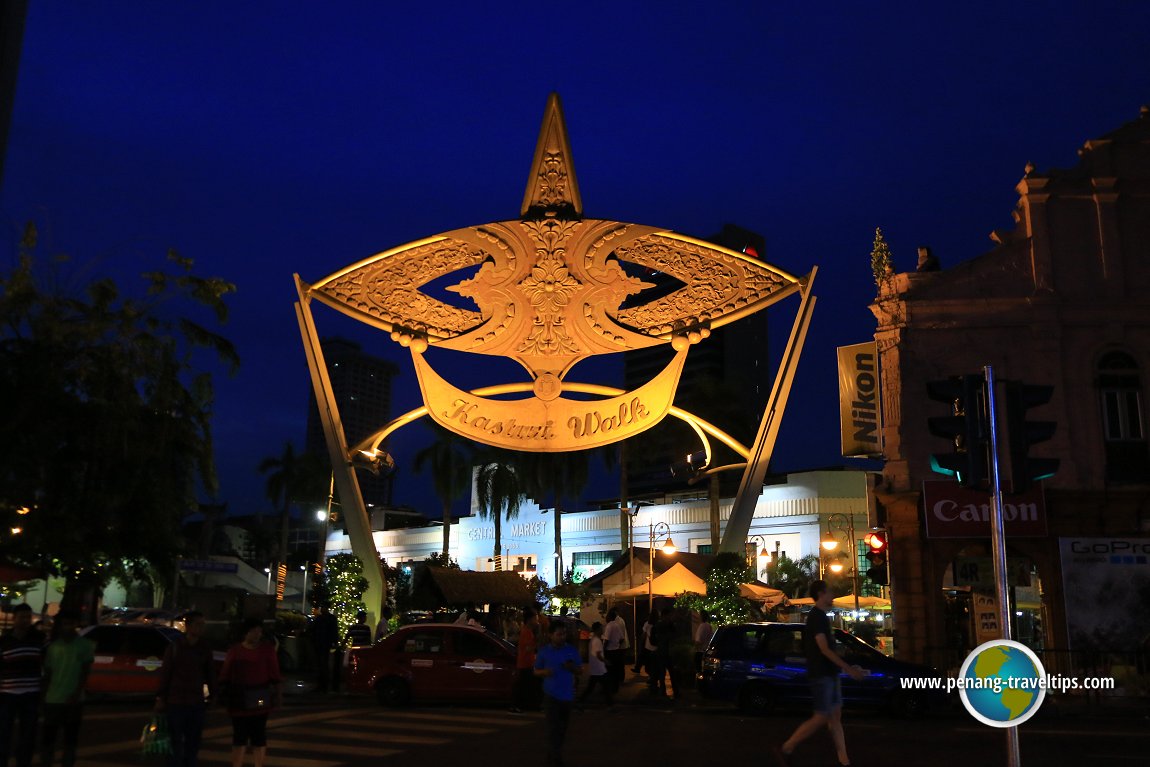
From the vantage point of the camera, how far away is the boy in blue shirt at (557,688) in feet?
32.6

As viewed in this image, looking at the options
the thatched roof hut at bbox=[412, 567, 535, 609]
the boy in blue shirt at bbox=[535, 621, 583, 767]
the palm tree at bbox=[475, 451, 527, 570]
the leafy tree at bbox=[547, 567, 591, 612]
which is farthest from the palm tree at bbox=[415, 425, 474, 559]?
the boy in blue shirt at bbox=[535, 621, 583, 767]

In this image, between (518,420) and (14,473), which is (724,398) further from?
(14,473)

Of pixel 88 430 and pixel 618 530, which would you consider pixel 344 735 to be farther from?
pixel 618 530

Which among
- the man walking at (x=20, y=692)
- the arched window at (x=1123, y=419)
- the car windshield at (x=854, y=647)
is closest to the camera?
the man walking at (x=20, y=692)

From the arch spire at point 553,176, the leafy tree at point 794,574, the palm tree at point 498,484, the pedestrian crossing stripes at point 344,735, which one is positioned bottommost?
the pedestrian crossing stripes at point 344,735

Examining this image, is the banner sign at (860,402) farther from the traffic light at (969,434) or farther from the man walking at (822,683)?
the traffic light at (969,434)

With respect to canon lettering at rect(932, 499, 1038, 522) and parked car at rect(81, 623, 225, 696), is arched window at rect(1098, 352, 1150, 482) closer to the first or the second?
canon lettering at rect(932, 499, 1038, 522)

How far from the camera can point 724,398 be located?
2176 inches

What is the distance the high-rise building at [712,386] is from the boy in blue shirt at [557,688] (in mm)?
44014

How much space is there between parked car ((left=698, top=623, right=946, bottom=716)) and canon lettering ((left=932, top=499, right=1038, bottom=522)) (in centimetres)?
591

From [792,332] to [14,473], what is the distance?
1624cm

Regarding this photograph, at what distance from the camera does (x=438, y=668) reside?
18344 mm

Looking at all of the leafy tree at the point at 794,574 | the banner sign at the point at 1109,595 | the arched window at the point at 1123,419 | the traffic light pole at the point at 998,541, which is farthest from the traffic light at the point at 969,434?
the leafy tree at the point at 794,574

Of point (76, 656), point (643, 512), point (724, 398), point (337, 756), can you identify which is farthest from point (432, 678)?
point (643, 512)
